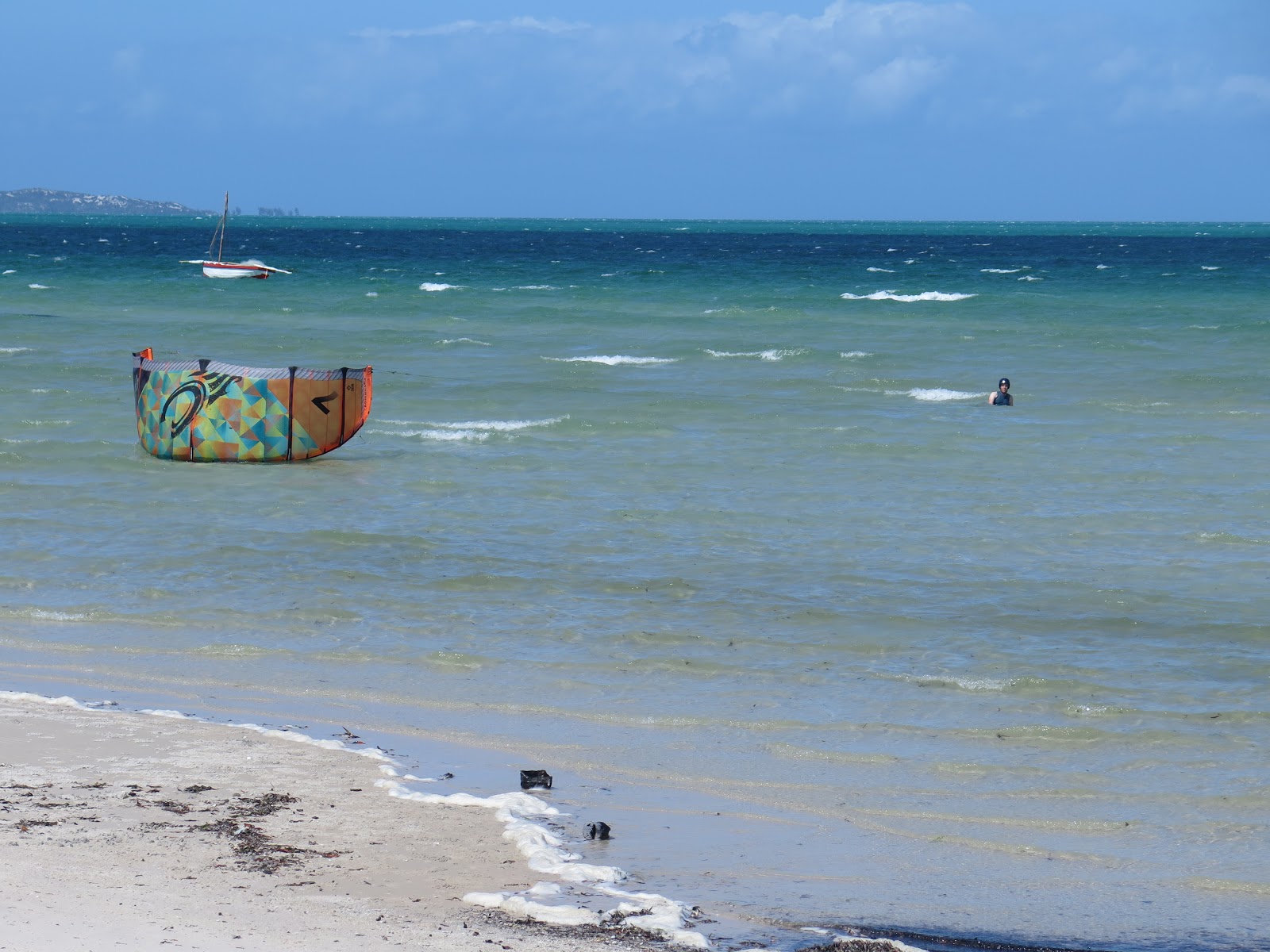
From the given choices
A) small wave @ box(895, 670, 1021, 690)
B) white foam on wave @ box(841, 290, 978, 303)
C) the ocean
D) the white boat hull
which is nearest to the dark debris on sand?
the ocean

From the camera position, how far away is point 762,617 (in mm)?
12094

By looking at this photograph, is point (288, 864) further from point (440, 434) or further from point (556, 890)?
point (440, 434)

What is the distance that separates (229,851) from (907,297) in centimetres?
5468

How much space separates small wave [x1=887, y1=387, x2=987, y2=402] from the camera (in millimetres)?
28750

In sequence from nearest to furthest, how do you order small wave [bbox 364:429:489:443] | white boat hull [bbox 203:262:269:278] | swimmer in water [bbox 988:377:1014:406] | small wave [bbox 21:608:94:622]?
small wave [bbox 21:608:94:622] < small wave [bbox 364:429:489:443] < swimmer in water [bbox 988:377:1014:406] < white boat hull [bbox 203:262:269:278]

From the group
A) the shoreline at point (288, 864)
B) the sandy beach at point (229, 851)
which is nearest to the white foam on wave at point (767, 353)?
the sandy beach at point (229, 851)

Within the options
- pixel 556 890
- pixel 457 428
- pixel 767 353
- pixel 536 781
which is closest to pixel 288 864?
pixel 556 890

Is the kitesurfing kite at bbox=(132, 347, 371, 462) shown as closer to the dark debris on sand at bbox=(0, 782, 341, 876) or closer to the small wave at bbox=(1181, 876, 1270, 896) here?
the dark debris on sand at bbox=(0, 782, 341, 876)

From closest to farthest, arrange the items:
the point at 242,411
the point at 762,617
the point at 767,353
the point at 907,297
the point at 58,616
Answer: the point at 58,616 < the point at 762,617 < the point at 242,411 < the point at 767,353 < the point at 907,297

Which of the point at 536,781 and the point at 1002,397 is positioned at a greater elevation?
the point at 1002,397

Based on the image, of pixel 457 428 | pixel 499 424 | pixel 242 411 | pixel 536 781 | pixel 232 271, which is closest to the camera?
pixel 536 781

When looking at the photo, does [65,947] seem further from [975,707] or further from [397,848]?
[975,707]

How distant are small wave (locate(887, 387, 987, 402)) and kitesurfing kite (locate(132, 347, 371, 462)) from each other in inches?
473

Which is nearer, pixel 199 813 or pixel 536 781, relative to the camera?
pixel 199 813
